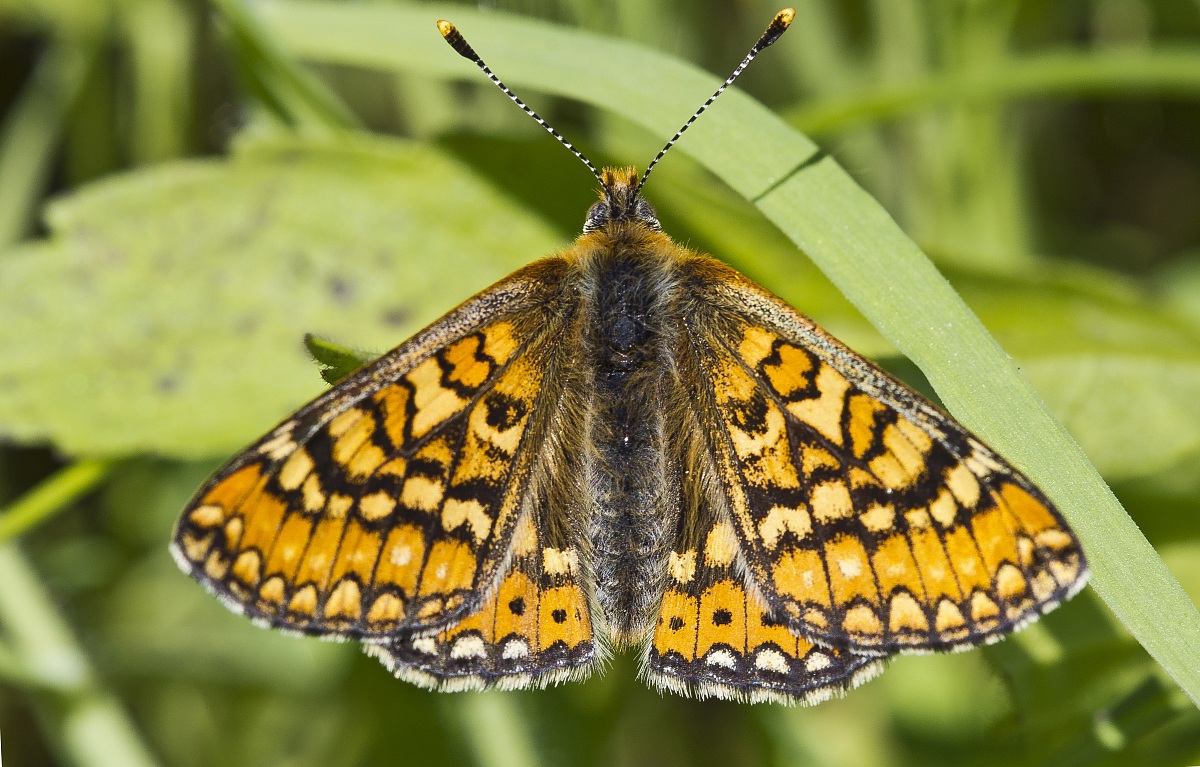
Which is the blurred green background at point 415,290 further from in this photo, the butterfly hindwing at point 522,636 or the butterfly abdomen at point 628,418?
the butterfly hindwing at point 522,636

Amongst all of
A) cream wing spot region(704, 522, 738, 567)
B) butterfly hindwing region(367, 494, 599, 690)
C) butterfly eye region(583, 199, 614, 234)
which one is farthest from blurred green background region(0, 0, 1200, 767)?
butterfly hindwing region(367, 494, 599, 690)

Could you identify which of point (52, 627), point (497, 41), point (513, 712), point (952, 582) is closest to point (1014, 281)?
point (952, 582)

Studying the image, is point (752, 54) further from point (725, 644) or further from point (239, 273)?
point (239, 273)

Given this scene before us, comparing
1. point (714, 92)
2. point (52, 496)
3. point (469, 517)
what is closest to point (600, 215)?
point (714, 92)

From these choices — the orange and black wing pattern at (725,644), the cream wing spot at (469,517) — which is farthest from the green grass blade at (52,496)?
the orange and black wing pattern at (725,644)

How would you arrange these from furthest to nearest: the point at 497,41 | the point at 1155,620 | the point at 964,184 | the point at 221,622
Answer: the point at 221,622, the point at 964,184, the point at 497,41, the point at 1155,620

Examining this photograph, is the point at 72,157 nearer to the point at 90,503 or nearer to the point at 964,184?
the point at 90,503

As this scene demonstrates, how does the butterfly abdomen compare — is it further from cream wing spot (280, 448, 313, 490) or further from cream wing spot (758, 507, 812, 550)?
cream wing spot (280, 448, 313, 490)
